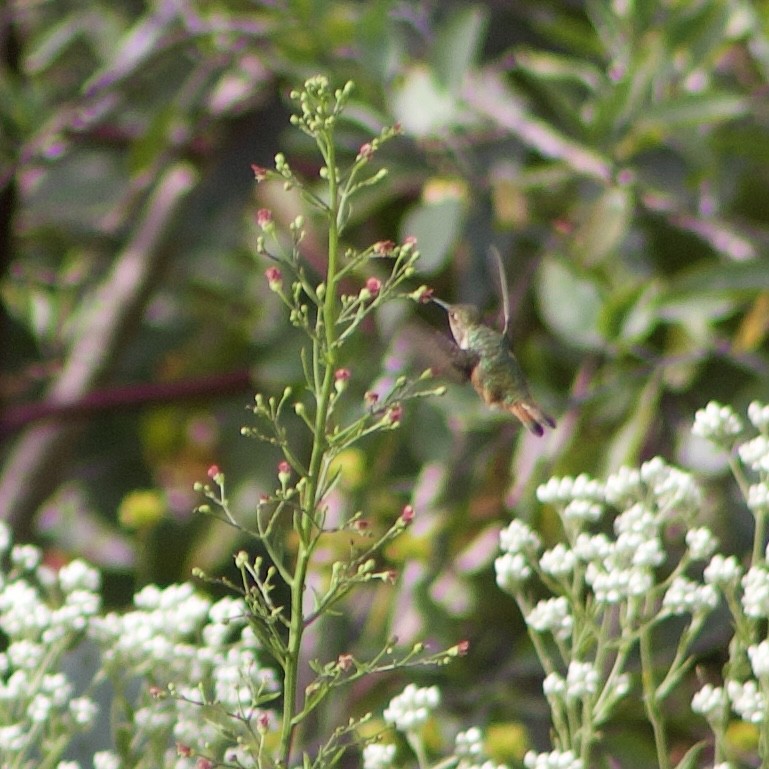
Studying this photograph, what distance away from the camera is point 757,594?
0.84 m

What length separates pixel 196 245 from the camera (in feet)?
6.82

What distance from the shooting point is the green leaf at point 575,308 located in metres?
1.61

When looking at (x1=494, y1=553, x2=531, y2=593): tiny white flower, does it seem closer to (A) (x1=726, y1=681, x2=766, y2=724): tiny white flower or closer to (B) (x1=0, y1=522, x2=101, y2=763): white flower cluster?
(A) (x1=726, y1=681, x2=766, y2=724): tiny white flower

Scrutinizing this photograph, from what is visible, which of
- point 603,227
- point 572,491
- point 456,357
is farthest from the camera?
point 603,227

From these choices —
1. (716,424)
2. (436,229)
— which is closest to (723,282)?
(436,229)

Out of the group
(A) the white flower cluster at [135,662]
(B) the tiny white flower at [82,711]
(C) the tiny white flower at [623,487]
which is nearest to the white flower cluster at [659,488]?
(C) the tiny white flower at [623,487]

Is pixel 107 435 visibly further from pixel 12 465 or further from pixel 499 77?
pixel 499 77

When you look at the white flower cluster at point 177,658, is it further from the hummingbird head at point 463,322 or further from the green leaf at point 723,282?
the green leaf at point 723,282

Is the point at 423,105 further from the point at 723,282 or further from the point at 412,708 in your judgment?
the point at 412,708

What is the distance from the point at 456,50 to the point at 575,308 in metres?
0.29

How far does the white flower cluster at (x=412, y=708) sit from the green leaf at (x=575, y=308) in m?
0.76

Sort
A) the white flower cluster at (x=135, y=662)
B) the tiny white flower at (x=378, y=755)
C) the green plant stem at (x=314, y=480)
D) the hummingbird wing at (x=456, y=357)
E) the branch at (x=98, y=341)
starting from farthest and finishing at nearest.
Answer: the branch at (x=98, y=341)
the hummingbird wing at (x=456, y=357)
the white flower cluster at (x=135, y=662)
the tiny white flower at (x=378, y=755)
the green plant stem at (x=314, y=480)

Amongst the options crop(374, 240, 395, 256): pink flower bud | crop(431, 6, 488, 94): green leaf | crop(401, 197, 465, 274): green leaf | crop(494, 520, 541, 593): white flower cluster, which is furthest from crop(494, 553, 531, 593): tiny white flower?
crop(431, 6, 488, 94): green leaf

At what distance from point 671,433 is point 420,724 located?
93 cm
